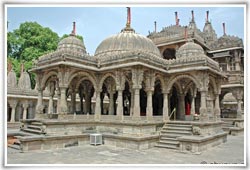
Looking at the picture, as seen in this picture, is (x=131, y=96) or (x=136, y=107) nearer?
(x=136, y=107)

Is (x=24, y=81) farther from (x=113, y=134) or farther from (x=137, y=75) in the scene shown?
(x=137, y=75)

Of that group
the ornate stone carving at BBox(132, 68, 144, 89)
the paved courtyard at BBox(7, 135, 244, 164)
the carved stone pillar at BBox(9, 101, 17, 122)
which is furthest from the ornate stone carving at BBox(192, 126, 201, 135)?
the carved stone pillar at BBox(9, 101, 17, 122)

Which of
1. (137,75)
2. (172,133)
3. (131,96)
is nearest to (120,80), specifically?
(137,75)

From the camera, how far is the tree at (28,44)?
30062mm

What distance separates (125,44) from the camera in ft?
58.5

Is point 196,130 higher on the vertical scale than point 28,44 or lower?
lower

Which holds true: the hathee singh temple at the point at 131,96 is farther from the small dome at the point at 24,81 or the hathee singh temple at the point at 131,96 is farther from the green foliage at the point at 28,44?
the green foliage at the point at 28,44

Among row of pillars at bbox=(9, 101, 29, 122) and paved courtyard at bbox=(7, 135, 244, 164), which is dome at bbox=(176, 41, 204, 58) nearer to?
paved courtyard at bbox=(7, 135, 244, 164)

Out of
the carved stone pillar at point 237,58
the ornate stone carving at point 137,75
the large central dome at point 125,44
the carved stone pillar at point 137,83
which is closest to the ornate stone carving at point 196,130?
the carved stone pillar at point 137,83

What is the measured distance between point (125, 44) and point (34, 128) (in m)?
8.34

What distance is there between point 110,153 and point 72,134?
320 centimetres
